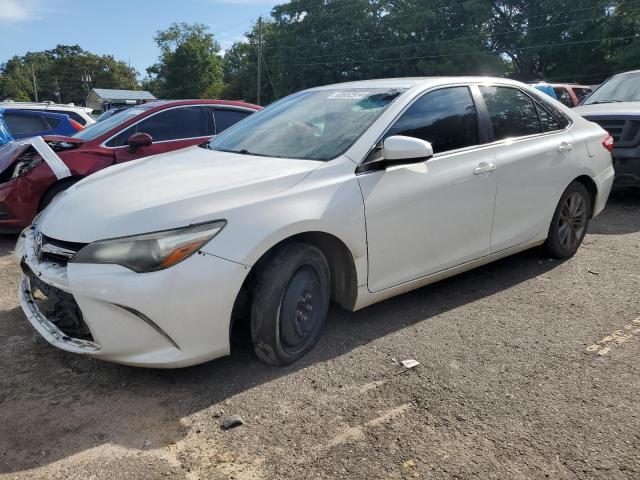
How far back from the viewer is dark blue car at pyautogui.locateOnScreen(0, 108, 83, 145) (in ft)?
29.0

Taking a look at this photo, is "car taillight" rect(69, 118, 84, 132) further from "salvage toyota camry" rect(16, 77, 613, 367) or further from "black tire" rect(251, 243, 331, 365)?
"black tire" rect(251, 243, 331, 365)

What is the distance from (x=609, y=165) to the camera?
5.09 metres

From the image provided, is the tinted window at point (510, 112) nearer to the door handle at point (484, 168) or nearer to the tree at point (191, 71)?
the door handle at point (484, 168)

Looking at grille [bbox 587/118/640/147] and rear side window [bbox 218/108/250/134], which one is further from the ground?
rear side window [bbox 218/108/250/134]

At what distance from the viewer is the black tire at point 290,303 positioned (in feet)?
9.43

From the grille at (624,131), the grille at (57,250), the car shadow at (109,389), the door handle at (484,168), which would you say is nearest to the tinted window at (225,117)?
the car shadow at (109,389)

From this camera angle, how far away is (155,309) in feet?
8.28

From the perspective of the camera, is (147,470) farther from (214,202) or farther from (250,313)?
(214,202)

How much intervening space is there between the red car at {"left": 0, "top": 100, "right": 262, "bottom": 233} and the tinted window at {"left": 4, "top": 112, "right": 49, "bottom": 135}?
2.93 m

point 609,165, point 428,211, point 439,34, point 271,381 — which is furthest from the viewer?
point 439,34

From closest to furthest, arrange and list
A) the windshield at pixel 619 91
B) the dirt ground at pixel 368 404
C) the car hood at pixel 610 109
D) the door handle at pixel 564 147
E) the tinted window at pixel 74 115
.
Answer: the dirt ground at pixel 368 404 < the door handle at pixel 564 147 < the car hood at pixel 610 109 < the windshield at pixel 619 91 < the tinted window at pixel 74 115

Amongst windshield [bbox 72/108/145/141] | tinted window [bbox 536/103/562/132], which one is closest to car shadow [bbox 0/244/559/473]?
tinted window [bbox 536/103/562/132]

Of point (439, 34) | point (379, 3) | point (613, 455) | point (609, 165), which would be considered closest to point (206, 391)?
point (613, 455)

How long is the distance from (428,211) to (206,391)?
1.75 meters
